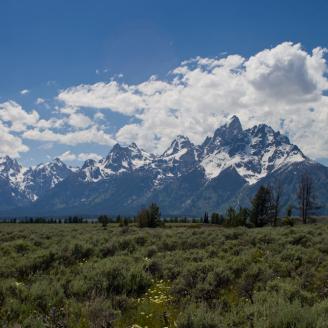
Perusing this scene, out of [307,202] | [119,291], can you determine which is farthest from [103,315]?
[307,202]

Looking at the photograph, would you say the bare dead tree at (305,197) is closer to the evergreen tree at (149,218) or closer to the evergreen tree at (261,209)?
the evergreen tree at (261,209)

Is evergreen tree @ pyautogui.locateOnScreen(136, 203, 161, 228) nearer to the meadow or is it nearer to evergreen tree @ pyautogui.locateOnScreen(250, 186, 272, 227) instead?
evergreen tree @ pyautogui.locateOnScreen(250, 186, 272, 227)

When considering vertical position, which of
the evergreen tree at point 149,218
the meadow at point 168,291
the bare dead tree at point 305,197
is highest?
the bare dead tree at point 305,197

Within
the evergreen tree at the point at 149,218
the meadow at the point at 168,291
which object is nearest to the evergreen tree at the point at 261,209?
the evergreen tree at the point at 149,218

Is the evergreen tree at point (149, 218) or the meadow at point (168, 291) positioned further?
the evergreen tree at point (149, 218)

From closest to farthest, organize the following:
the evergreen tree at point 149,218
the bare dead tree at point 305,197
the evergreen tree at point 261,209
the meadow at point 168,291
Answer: the meadow at point 168,291, the bare dead tree at point 305,197, the evergreen tree at point 261,209, the evergreen tree at point 149,218

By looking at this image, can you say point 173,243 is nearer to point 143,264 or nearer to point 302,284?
point 143,264

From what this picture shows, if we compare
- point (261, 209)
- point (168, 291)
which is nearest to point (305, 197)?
point (261, 209)

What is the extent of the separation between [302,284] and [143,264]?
5.88m

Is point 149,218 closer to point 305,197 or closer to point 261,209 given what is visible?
point 261,209

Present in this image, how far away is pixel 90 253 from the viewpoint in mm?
20750

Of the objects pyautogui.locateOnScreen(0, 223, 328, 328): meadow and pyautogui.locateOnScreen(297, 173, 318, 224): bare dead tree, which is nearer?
pyautogui.locateOnScreen(0, 223, 328, 328): meadow

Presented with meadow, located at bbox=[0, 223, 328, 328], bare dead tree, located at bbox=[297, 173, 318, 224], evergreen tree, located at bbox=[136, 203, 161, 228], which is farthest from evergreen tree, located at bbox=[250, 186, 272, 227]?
meadow, located at bbox=[0, 223, 328, 328]

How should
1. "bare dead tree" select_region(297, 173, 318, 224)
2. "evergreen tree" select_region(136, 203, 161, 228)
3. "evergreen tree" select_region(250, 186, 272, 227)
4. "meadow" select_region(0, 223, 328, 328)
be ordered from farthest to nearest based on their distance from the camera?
1. "evergreen tree" select_region(136, 203, 161, 228)
2. "evergreen tree" select_region(250, 186, 272, 227)
3. "bare dead tree" select_region(297, 173, 318, 224)
4. "meadow" select_region(0, 223, 328, 328)
